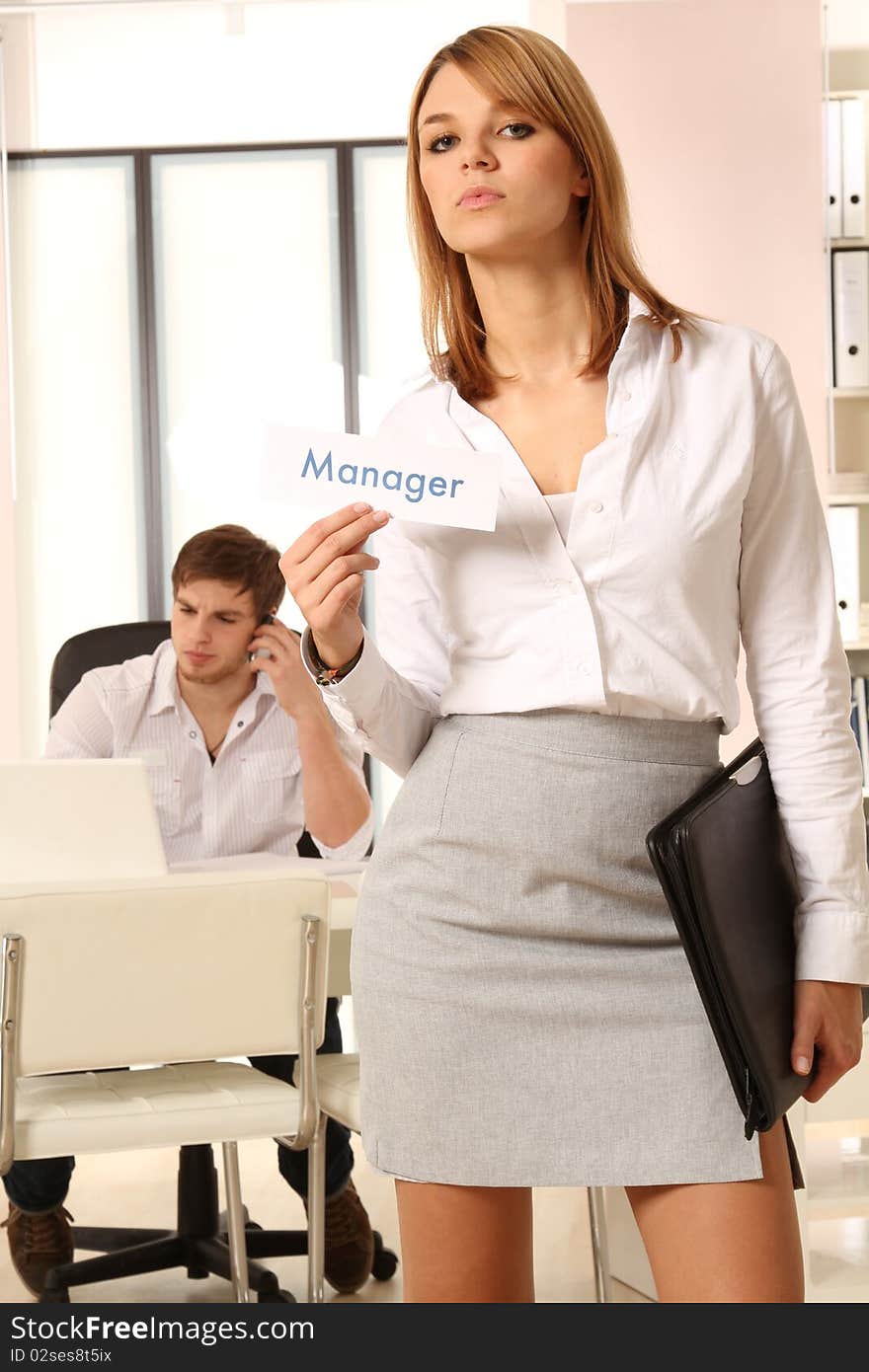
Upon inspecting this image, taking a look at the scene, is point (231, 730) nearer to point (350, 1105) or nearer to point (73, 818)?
point (73, 818)

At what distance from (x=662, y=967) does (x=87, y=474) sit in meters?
5.57

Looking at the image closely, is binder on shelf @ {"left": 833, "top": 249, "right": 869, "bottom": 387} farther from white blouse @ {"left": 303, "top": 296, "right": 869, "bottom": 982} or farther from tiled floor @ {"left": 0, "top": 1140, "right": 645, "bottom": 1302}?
white blouse @ {"left": 303, "top": 296, "right": 869, "bottom": 982}

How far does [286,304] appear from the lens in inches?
254

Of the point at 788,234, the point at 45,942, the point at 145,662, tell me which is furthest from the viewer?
the point at 788,234

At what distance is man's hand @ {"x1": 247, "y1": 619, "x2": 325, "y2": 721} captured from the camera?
3.23 m

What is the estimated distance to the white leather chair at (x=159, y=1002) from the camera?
7.13ft

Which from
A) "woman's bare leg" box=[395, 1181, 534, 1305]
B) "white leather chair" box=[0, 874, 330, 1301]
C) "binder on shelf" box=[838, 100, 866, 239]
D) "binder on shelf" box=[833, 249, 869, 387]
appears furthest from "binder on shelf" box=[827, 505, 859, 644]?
"woman's bare leg" box=[395, 1181, 534, 1305]

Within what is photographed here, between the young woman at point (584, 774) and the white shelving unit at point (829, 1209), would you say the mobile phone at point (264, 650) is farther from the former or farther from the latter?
the young woman at point (584, 774)

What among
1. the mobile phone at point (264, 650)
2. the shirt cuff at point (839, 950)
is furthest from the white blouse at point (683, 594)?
the mobile phone at point (264, 650)

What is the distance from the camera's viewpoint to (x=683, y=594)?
47.7 inches

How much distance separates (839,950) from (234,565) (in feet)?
7.58

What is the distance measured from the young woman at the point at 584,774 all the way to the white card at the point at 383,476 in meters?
0.02

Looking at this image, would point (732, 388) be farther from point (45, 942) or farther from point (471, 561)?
point (45, 942)
